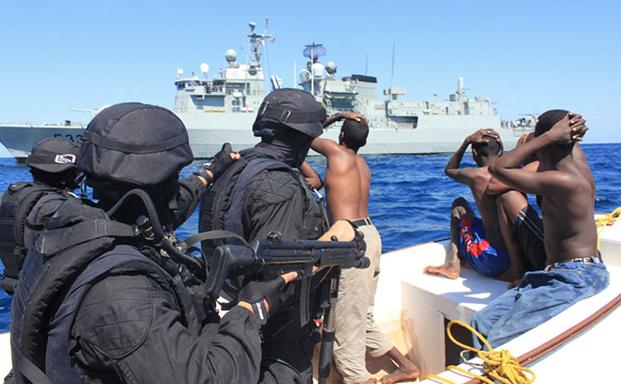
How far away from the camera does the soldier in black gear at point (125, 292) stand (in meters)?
1.05

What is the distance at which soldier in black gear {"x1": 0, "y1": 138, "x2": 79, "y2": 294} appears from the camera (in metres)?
2.87

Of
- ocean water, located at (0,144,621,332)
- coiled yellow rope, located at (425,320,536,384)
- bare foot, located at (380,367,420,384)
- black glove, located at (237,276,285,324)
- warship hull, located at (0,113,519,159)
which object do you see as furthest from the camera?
warship hull, located at (0,113,519,159)

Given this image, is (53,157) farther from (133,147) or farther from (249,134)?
(249,134)

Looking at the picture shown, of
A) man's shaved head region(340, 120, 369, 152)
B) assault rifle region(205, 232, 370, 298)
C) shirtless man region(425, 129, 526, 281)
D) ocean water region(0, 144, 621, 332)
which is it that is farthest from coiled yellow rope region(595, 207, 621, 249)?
ocean water region(0, 144, 621, 332)

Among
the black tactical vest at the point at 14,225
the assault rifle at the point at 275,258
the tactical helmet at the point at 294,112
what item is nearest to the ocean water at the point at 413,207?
the black tactical vest at the point at 14,225

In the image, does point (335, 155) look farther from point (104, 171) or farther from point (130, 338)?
point (130, 338)

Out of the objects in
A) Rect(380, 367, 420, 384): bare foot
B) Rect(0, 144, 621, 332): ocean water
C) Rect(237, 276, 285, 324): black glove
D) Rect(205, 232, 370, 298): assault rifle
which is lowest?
Rect(0, 144, 621, 332): ocean water

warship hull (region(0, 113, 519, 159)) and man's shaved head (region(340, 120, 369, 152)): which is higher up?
man's shaved head (region(340, 120, 369, 152))

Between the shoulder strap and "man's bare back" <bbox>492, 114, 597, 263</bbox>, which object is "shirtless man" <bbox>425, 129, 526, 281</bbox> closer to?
"man's bare back" <bbox>492, 114, 597, 263</bbox>

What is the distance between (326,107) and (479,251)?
31.7m

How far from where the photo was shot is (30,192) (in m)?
3.00

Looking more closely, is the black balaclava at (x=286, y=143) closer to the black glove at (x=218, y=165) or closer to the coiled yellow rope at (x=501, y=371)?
the black glove at (x=218, y=165)

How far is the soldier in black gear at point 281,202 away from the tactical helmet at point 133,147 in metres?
0.69

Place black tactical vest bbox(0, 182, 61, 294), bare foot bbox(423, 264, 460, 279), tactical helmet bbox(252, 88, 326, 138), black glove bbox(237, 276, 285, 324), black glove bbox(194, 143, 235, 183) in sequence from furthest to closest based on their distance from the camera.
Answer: bare foot bbox(423, 264, 460, 279), black tactical vest bbox(0, 182, 61, 294), black glove bbox(194, 143, 235, 183), tactical helmet bbox(252, 88, 326, 138), black glove bbox(237, 276, 285, 324)
